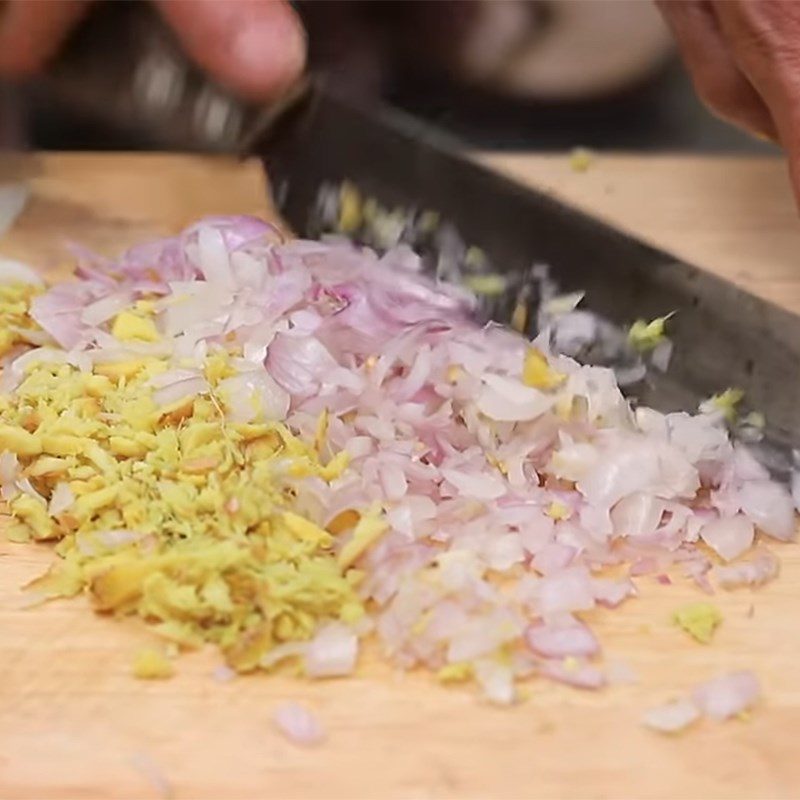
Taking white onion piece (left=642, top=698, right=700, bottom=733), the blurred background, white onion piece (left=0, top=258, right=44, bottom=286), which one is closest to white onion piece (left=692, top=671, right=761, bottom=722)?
→ white onion piece (left=642, top=698, right=700, bottom=733)

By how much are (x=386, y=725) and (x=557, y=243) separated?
53 centimetres

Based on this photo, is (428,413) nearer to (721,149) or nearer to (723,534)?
(723,534)

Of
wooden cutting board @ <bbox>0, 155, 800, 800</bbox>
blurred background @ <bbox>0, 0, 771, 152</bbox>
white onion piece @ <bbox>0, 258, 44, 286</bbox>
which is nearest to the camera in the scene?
wooden cutting board @ <bbox>0, 155, 800, 800</bbox>

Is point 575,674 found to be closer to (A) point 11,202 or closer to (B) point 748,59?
(B) point 748,59

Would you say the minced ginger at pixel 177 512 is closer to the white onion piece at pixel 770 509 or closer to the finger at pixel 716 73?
the white onion piece at pixel 770 509

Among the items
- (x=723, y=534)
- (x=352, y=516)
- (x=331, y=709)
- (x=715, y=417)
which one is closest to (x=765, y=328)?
(x=715, y=417)

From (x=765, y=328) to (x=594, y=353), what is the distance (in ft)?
0.48

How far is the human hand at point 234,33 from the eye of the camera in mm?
1259

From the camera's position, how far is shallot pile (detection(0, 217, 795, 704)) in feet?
2.79

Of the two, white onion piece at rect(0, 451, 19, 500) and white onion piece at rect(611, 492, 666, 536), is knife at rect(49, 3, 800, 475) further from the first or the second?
white onion piece at rect(0, 451, 19, 500)

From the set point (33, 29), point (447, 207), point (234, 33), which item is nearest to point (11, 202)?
point (33, 29)

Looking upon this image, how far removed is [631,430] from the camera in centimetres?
100

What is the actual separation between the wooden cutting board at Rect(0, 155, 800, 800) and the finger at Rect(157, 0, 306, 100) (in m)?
0.56

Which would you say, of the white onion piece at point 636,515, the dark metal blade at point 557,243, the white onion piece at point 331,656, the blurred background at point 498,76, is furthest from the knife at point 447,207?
the white onion piece at point 331,656
